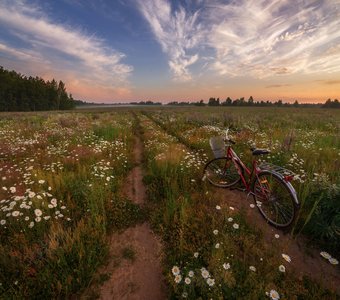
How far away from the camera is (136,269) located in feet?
11.5

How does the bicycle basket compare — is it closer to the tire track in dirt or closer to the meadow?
the meadow

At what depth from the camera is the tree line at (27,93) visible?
68.4 m

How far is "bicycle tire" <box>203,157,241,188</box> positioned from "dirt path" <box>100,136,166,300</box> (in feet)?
9.57

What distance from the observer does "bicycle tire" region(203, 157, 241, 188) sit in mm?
6293

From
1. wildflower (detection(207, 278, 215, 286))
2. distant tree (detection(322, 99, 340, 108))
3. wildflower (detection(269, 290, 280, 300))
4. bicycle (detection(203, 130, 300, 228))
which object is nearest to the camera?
wildflower (detection(269, 290, 280, 300))

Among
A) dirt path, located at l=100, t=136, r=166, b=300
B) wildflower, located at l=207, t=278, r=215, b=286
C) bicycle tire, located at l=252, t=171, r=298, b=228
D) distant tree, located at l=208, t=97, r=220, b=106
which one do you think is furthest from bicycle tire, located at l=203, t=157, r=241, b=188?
distant tree, located at l=208, t=97, r=220, b=106

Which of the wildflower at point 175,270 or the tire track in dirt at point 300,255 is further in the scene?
the tire track in dirt at point 300,255

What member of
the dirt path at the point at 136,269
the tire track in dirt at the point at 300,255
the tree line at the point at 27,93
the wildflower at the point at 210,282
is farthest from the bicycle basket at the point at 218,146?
the tree line at the point at 27,93

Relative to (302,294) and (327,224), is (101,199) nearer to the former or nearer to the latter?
(302,294)

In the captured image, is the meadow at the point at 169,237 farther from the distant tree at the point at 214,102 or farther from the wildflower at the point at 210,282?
the distant tree at the point at 214,102

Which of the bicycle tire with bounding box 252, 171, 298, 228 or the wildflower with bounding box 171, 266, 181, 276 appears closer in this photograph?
the wildflower with bounding box 171, 266, 181, 276

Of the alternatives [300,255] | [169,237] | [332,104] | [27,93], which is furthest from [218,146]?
[332,104]

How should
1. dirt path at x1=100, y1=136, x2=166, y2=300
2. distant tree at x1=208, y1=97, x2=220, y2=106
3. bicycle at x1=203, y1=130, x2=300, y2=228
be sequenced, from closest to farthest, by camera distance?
dirt path at x1=100, y1=136, x2=166, y2=300, bicycle at x1=203, y1=130, x2=300, y2=228, distant tree at x1=208, y1=97, x2=220, y2=106

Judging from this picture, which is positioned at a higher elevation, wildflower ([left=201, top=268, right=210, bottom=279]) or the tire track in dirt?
wildflower ([left=201, top=268, right=210, bottom=279])
